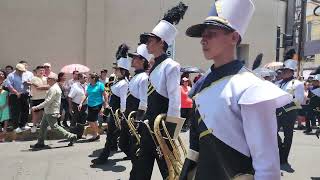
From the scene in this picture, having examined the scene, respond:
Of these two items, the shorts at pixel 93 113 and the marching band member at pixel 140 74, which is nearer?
the marching band member at pixel 140 74

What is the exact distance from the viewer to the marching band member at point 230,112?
2246mm

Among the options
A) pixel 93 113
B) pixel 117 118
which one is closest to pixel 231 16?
pixel 117 118

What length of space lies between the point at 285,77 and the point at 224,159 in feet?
21.6

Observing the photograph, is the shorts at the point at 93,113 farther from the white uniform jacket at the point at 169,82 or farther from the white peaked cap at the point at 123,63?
the white uniform jacket at the point at 169,82

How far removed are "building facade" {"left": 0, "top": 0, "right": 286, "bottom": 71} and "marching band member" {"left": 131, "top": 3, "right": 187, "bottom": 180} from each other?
10.8 meters

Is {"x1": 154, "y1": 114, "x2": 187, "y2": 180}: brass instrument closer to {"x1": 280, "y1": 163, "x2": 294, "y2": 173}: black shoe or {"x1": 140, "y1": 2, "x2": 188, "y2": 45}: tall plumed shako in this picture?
{"x1": 140, "y1": 2, "x2": 188, "y2": 45}: tall plumed shako

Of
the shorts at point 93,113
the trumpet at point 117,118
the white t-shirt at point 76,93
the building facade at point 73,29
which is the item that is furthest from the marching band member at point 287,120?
the building facade at point 73,29

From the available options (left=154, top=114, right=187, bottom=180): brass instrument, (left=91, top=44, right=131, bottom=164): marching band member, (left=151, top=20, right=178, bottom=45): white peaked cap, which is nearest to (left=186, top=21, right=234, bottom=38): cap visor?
(left=154, top=114, right=187, bottom=180): brass instrument

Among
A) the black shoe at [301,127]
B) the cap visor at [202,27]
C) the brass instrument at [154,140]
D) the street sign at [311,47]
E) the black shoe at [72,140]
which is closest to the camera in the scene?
the cap visor at [202,27]

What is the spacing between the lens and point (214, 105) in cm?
243

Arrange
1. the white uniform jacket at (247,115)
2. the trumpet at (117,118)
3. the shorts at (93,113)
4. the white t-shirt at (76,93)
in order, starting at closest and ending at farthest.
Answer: the white uniform jacket at (247,115), the trumpet at (117,118), the shorts at (93,113), the white t-shirt at (76,93)

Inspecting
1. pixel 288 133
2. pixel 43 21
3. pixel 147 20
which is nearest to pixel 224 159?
pixel 288 133

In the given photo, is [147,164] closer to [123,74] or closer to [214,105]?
[214,105]

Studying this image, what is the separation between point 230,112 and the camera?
7.74 ft
